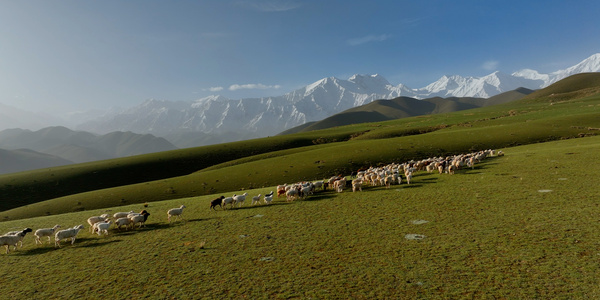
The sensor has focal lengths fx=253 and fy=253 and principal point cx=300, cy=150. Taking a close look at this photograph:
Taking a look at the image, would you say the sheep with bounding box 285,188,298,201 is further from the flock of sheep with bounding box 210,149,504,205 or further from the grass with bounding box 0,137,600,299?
the grass with bounding box 0,137,600,299

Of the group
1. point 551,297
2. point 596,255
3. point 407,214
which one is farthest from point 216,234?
point 596,255

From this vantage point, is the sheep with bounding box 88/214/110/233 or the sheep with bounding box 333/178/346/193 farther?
the sheep with bounding box 333/178/346/193

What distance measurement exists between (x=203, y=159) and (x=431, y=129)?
73709 mm

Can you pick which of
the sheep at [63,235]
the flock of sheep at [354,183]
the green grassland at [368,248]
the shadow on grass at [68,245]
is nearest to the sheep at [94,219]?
the green grassland at [368,248]

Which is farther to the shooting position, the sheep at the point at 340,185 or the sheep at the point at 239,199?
the sheep at the point at 340,185

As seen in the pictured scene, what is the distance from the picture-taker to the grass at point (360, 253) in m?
8.84

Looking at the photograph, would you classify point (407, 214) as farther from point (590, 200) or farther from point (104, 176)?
point (104, 176)

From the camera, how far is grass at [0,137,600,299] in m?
8.84

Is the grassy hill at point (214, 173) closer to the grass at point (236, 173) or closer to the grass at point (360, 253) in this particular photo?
the grass at point (236, 173)

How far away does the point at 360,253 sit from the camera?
1141cm

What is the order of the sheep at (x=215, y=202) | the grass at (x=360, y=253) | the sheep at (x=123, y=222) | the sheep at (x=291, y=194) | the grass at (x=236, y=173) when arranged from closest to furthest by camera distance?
1. the grass at (x=360, y=253)
2. the sheep at (x=123, y=222)
3. the sheep at (x=215, y=202)
4. the sheep at (x=291, y=194)
5. the grass at (x=236, y=173)

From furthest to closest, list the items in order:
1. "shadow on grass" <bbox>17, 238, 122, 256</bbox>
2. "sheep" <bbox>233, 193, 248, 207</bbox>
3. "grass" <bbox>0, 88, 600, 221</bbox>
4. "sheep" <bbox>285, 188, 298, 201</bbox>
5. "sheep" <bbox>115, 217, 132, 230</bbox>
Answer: "grass" <bbox>0, 88, 600, 221</bbox> < "sheep" <bbox>285, 188, 298, 201</bbox> < "sheep" <bbox>233, 193, 248, 207</bbox> < "sheep" <bbox>115, 217, 132, 230</bbox> < "shadow on grass" <bbox>17, 238, 122, 256</bbox>

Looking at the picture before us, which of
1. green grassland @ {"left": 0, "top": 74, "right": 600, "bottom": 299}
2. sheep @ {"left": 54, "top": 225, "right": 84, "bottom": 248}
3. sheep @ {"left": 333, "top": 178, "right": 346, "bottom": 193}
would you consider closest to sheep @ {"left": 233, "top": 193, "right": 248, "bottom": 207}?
green grassland @ {"left": 0, "top": 74, "right": 600, "bottom": 299}

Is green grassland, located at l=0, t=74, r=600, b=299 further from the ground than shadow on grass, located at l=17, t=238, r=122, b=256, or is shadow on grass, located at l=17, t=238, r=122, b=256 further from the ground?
shadow on grass, located at l=17, t=238, r=122, b=256
